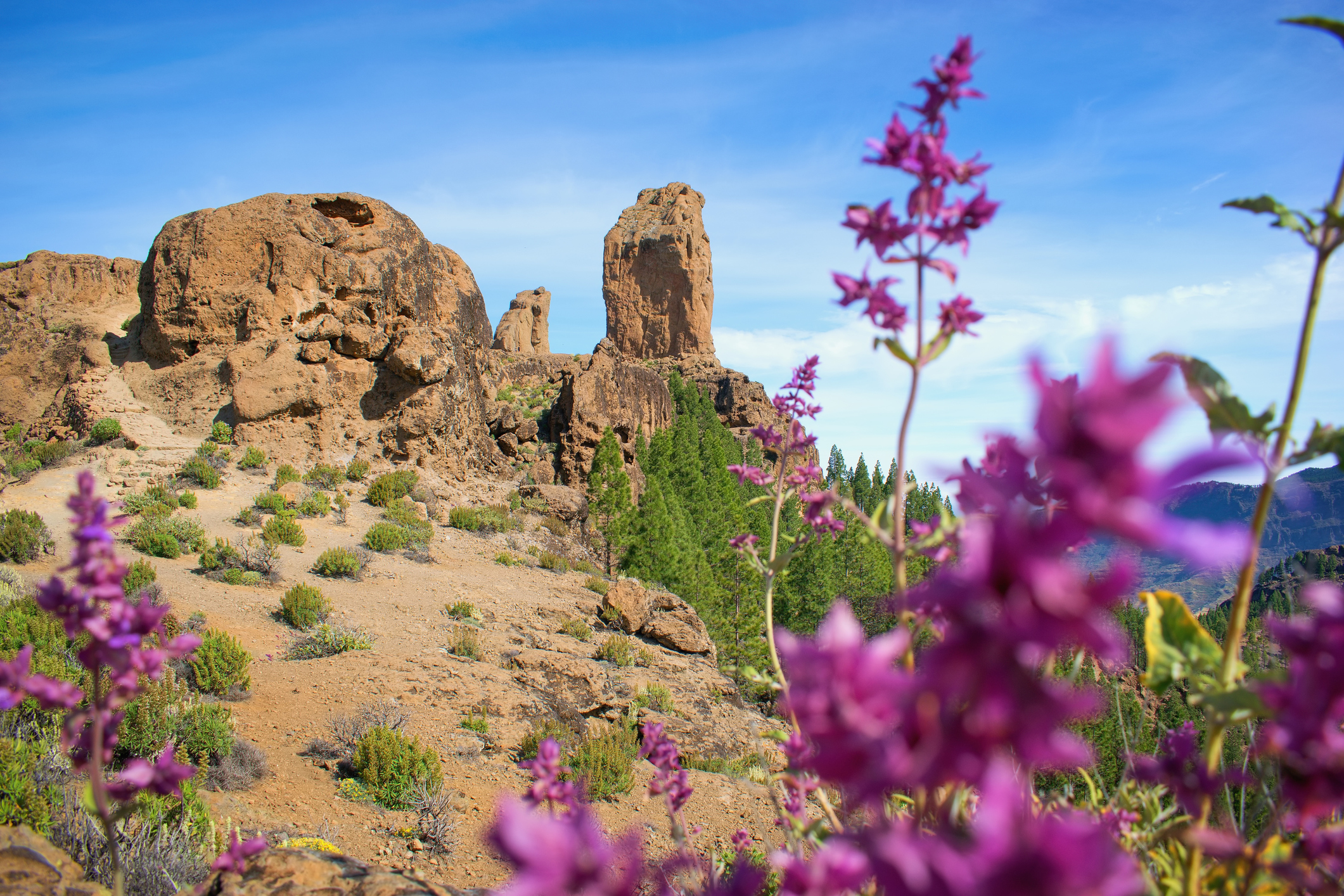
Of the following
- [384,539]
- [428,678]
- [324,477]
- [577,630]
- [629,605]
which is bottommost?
[577,630]

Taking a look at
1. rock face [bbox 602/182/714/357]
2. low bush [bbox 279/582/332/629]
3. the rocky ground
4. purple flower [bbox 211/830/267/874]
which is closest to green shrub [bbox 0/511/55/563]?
the rocky ground

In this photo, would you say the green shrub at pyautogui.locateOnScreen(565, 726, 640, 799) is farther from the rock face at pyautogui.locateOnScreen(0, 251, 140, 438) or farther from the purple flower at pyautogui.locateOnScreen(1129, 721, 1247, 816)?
the rock face at pyautogui.locateOnScreen(0, 251, 140, 438)

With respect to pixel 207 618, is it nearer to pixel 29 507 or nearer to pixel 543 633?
pixel 543 633

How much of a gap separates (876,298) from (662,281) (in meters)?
68.0

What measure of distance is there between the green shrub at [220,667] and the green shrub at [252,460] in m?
9.98

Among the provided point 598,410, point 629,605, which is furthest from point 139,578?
point 598,410

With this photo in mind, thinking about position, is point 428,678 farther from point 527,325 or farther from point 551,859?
point 527,325

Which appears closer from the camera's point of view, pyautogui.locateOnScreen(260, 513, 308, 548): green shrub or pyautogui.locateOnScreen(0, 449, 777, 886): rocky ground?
pyautogui.locateOnScreen(0, 449, 777, 886): rocky ground

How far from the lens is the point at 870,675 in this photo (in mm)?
626

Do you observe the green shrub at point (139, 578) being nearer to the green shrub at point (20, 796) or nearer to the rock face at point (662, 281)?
the green shrub at point (20, 796)

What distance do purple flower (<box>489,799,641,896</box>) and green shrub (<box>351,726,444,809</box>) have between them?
6.32 metres

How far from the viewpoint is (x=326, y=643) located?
918cm

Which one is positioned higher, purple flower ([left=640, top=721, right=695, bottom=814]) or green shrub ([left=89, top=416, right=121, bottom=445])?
green shrub ([left=89, top=416, right=121, bottom=445])

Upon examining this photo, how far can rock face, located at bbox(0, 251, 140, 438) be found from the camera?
758 inches
